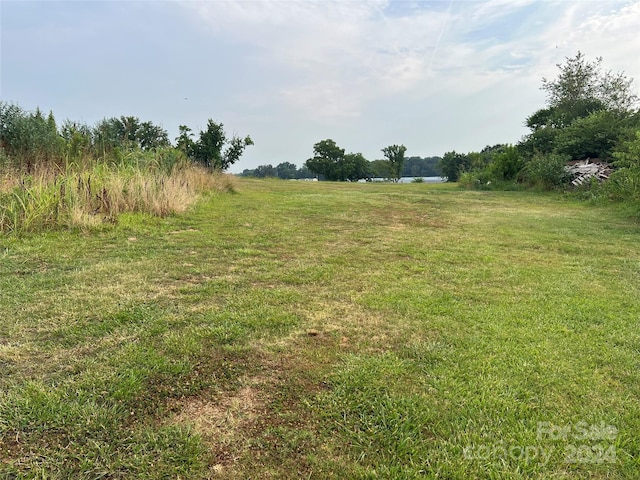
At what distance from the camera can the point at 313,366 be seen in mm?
1830

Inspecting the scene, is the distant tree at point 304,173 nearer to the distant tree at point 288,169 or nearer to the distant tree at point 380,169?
the distant tree at point 288,169

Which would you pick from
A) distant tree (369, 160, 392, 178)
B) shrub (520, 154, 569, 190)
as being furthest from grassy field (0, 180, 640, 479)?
distant tree (369, 160, 392, 178)

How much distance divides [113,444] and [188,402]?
30 centimetres

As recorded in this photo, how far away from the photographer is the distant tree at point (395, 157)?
45250 millimetres

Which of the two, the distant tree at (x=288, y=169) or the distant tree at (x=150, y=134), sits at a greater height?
the distant tree at (x=288, y=169)

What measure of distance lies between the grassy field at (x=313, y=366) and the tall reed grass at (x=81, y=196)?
0.81 meters

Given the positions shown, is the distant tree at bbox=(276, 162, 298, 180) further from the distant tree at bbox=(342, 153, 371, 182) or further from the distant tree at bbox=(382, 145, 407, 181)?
the distant tree at bbox=(382, 145, 407, 181)

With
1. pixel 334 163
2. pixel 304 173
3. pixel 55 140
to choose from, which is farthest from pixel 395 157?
pixel 55 140

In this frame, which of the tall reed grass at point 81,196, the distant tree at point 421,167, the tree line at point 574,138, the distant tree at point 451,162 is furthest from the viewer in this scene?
the distant tree at point 421,167

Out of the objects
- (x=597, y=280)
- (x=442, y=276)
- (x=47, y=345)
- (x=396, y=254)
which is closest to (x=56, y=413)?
(x=47, y=345)

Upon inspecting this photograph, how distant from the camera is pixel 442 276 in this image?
3.32m

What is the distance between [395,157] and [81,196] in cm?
4355

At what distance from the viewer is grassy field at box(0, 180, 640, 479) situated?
4.25 ft

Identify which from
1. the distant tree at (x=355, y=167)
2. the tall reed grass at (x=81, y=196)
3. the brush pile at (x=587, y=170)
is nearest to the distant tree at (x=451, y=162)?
the distant tree at (x=355, y=167)
